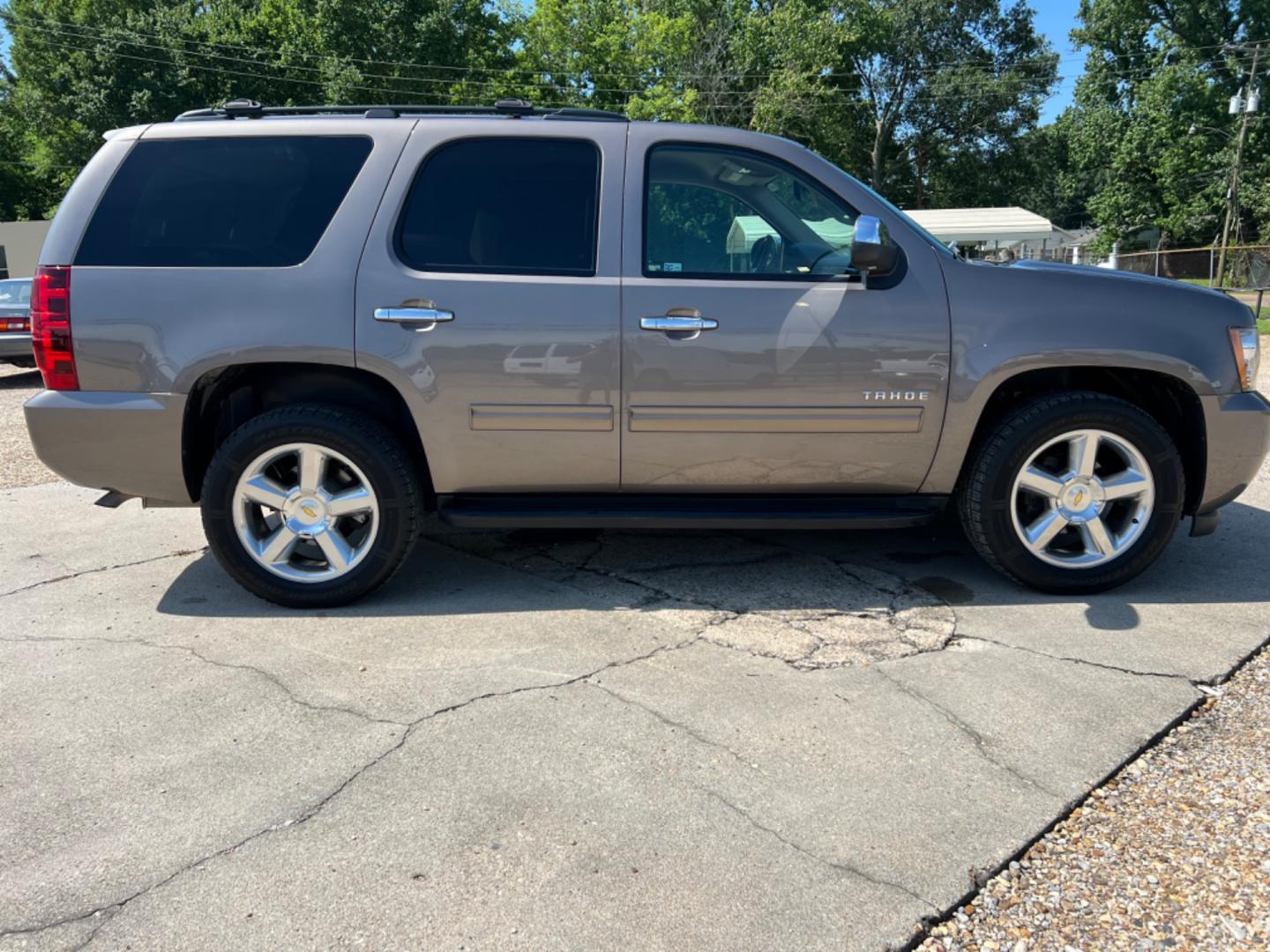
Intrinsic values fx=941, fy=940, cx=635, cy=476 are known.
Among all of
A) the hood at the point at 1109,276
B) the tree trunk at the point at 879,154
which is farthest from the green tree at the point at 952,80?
the hood at the point at 1109,276

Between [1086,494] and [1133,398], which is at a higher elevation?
[1133,398]

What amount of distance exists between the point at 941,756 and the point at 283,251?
305cm

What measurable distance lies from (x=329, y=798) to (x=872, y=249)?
2.66m

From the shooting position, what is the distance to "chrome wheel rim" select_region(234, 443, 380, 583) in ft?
12.6

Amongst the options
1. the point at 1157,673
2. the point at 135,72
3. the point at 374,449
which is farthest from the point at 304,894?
the point at 135,72

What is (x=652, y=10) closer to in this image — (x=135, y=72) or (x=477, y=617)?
(x=135, y=72)

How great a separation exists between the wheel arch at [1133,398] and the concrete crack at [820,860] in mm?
2045

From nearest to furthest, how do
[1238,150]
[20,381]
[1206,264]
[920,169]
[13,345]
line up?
1. [13,345]
2. [20,381]
3. [1206,264]
4. [1238,150]
5. [920,169]

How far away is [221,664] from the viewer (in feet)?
11.3

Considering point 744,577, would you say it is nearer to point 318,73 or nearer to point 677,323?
point 677,323

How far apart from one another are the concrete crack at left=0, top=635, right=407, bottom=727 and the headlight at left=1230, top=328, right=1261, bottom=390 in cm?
358

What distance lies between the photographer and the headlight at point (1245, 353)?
3889 millimetres

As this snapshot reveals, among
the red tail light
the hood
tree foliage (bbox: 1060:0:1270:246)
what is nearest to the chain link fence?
tree foliage (bbox: 1060:0:1270:246)

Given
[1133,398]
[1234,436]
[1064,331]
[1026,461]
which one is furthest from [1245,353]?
[1026,461]
